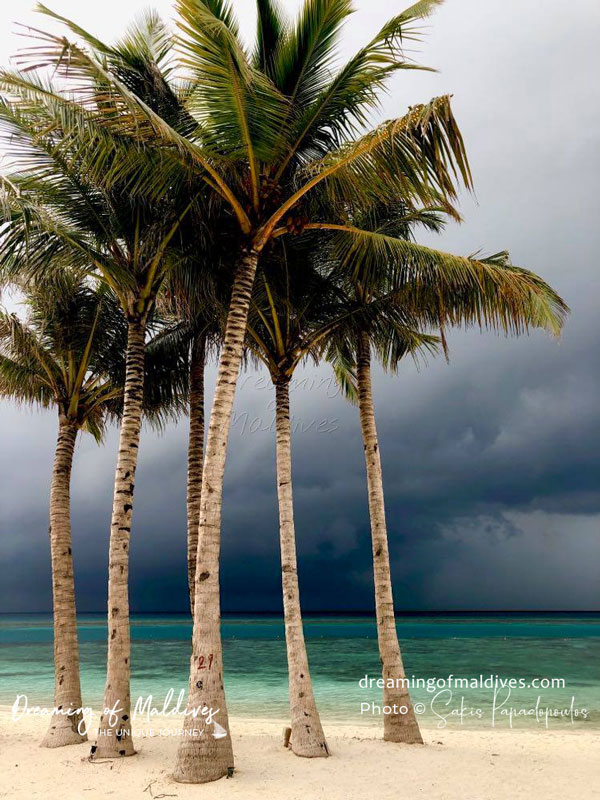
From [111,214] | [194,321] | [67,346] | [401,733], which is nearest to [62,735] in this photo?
[401,733]

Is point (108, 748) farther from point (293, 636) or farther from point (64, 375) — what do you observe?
point (64, 375)

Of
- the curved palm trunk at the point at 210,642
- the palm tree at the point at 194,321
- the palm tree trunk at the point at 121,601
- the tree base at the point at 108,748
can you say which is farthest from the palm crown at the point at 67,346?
the tree base at the point at 108,748

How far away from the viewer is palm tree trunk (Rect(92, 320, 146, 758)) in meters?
8.64

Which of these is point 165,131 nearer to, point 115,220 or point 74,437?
point 115,220

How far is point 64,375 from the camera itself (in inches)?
469

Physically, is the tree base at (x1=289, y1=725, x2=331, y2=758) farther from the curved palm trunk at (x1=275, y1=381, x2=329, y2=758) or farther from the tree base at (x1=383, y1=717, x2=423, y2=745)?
the tree base at (x1=383, y1=717, x2=423, y2=745)

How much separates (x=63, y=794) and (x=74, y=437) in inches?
238

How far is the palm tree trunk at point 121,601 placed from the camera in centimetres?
864

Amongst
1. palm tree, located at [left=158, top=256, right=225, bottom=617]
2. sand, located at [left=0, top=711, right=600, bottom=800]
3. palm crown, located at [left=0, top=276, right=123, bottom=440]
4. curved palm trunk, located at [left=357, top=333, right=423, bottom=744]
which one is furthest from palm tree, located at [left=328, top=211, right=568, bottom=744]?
palm crown, located at [left=0, top=276, right=123, bottom=440]

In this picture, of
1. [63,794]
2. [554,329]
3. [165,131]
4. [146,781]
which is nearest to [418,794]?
[146,781]

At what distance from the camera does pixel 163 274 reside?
10.2 m

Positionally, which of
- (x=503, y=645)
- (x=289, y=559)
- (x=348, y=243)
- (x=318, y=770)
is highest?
(x=348, y=243)

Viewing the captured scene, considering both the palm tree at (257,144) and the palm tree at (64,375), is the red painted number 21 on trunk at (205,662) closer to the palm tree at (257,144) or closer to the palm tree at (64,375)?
the palm tree at (257,144)

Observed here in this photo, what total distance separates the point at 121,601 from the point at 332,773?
12.2 ft
